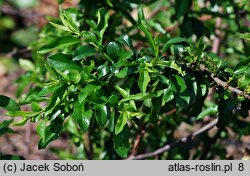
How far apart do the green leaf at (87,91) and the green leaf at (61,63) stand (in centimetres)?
11

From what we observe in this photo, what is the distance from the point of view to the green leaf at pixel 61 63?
5.22 ft

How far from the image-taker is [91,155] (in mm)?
2648

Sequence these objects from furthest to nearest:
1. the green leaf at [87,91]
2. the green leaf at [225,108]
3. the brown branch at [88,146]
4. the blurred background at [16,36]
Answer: the blurred background at [16,36] → the brown branch at [88,146] → the green leaf at [225,108] → the green leaf at [87,91]

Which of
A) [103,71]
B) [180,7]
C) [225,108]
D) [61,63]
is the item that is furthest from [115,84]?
[180,7]

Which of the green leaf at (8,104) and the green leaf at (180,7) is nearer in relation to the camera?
the green leaf at (8,104)

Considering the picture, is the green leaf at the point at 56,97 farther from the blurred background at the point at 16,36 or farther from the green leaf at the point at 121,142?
the blurred background at the point at 16,36

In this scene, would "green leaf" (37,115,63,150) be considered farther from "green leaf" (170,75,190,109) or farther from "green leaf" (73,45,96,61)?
"green leaf" (170,75,190,109)

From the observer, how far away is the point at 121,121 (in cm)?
158

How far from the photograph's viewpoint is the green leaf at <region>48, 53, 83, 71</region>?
1.59 metres

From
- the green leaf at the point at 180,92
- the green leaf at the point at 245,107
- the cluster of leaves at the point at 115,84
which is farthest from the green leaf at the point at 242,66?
the green leaf at the point at 180,92

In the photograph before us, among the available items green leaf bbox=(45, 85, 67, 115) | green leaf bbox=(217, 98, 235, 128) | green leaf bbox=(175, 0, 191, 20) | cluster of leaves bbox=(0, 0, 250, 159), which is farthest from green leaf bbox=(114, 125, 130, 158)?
green leaf bbox=(175, 0, 191, 20)

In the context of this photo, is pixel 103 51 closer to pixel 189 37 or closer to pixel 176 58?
pixel 176 58

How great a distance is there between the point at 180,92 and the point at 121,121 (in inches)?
7.9

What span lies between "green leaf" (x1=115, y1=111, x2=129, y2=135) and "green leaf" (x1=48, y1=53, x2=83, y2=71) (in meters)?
0.19
